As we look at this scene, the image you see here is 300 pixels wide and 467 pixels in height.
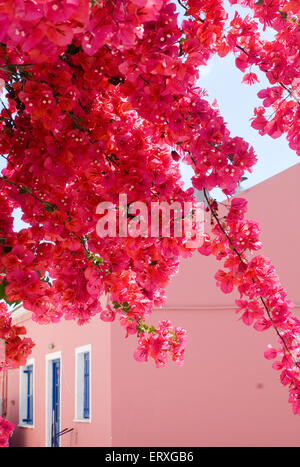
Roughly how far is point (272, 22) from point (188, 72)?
554 millimetres

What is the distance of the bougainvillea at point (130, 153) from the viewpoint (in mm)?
1779

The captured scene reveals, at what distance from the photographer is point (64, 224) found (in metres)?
2.23

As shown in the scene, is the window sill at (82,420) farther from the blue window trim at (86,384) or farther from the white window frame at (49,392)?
the white window frame at (49,392)

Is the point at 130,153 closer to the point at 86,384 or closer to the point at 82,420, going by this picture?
the point at 82,420

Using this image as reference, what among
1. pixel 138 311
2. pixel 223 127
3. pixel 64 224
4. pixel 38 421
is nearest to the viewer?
pixel 223 127

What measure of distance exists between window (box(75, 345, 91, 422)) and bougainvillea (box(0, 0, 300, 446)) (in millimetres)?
6936

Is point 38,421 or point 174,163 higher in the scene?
point 174,163

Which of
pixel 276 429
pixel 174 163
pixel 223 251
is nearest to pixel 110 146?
pixel 174 163

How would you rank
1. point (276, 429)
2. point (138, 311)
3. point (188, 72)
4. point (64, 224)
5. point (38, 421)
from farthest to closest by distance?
point (38, 421) < point (276, 429) < point (138, 311) < point (64, 224) < point (188, 72)

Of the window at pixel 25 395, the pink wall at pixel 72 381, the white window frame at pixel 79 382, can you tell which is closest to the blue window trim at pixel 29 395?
the window at pixel 25 395

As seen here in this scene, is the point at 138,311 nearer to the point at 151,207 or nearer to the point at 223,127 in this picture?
the point at 151,207

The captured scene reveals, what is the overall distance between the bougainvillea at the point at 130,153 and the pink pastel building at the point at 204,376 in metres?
5.79

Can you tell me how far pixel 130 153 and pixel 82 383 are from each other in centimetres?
779

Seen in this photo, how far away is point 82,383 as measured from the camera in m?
9.30
